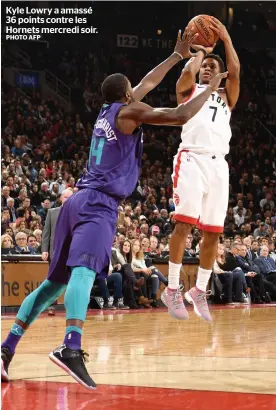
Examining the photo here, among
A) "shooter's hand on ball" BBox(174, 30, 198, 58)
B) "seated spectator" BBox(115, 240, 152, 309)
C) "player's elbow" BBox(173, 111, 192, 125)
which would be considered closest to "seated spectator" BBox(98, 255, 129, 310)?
"seated spectator" BBox(115, 240, 152, 309)

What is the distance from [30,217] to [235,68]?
9.23 metres

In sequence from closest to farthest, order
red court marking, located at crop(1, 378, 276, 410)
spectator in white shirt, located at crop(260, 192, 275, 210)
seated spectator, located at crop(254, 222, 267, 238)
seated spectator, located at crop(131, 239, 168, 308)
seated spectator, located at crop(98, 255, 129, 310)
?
1. red court marking, located at crop(1, 378, 276, 410)
2. seated spectator, located at crop(98, 255, 129, 310)
3. seated spectator, located at crop(131, 239, 168, 308)
4. seated spectator, located at crop(254, 222, 267, 238)
5. spectator in white shirt, located at crop(260, 192, 275, 210)

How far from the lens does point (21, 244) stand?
12.1 meters

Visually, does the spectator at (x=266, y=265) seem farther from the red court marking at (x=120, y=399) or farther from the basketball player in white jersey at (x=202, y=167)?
the red court marking at (x=120, y=399)

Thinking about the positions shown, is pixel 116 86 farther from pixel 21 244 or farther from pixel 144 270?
pixel 144 270

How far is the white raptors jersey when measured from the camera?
5840 mm

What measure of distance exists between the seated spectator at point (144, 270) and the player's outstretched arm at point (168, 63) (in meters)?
7.16

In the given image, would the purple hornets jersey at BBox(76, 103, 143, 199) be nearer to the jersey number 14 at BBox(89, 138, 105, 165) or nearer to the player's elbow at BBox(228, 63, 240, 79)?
the jersey number 14 at BBox(89, 138, 105, 165)

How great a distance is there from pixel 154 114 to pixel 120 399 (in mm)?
1623

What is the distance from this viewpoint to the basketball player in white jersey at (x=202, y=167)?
19.1ft

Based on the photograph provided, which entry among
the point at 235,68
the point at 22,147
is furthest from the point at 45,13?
the point at 235,68

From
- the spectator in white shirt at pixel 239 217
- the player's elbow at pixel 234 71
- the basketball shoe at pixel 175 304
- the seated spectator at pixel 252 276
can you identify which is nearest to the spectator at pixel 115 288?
the seated spectator at pixel 252 276

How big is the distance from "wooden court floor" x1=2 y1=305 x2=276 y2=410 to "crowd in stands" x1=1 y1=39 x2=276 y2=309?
2966 mm

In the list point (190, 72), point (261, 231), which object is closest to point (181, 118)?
point (190, 72)
